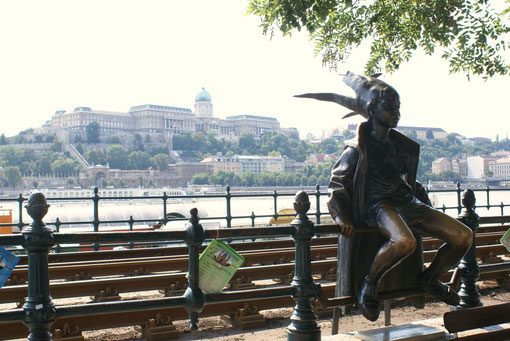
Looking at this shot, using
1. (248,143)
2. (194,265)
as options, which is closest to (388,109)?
(194,265)

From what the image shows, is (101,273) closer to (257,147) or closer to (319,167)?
(319,167)

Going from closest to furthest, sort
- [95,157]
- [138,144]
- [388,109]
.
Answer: [388,109] → [95,157] → [138,144]

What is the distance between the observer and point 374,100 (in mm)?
3922

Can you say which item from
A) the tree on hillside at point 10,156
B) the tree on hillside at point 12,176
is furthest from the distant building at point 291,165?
the tree on hillside at point 10,156

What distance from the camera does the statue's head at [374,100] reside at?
388 cm

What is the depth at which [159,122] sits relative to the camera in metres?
194

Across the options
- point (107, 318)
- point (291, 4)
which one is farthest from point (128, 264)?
point (291, 4)

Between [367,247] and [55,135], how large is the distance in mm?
183049

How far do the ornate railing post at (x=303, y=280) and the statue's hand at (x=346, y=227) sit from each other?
30 cm

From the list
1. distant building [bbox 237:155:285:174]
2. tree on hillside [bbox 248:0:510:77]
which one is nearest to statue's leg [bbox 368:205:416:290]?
tree on hillside [bbox 248:0:510:77]

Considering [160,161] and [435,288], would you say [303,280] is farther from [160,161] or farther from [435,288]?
[160,161]

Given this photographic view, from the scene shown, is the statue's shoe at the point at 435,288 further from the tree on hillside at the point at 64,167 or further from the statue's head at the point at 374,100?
the tree on hillside at the point at 64,167

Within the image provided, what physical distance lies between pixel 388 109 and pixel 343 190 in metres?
0.65

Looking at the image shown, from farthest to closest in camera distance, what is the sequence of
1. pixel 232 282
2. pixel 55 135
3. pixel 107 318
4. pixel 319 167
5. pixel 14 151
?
pixel 55 135
pixel 14 151
pixel 319 167
pixel 232 282
pixel 107 318
